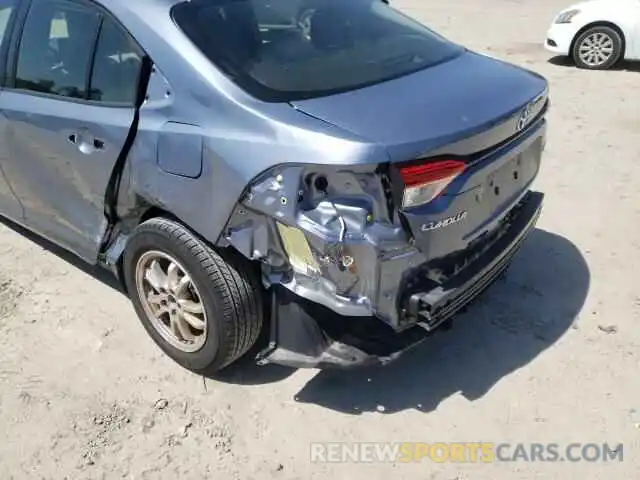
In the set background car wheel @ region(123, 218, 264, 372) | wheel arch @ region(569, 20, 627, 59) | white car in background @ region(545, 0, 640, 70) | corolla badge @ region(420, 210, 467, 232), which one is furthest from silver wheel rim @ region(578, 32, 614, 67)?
background car wheel @ region(123, 218, 264, 372)

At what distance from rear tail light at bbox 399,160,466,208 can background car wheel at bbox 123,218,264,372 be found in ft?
2.63

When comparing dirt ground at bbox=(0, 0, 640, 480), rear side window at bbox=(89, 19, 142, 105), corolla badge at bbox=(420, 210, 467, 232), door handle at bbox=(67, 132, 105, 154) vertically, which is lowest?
dirt ground at bbox=(0, 0, 640, 480)

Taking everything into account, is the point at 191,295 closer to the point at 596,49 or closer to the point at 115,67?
the point at 115,67

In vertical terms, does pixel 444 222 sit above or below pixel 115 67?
below

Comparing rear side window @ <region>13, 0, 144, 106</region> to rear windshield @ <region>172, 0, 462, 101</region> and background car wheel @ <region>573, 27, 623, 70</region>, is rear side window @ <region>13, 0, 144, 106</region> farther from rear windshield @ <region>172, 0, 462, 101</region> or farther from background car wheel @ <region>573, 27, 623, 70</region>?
background car wheel @ <region>573, 27, 623, 70</region>

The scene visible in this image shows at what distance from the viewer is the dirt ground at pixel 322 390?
A: 271 centimetres

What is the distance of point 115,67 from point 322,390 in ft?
5.73

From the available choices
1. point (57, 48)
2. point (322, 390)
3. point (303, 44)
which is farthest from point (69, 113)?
point (322, 390)

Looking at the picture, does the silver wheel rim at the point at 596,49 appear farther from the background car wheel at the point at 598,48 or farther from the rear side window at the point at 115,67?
the rear side window at the point at 115,67

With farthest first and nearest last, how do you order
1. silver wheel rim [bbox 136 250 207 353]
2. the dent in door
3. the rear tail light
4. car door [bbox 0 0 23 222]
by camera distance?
car door [bbox 0 0 23 222]
silver wheel rim [bbox 136 250 207 353]
the dent in door
the rear tail light

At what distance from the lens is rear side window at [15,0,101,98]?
313 centimetres

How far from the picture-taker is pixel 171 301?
10.1ft

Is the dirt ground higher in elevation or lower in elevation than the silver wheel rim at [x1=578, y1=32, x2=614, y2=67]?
lower

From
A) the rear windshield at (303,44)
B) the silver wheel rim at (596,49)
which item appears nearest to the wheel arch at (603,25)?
the silver wheel rim at (596,49)
